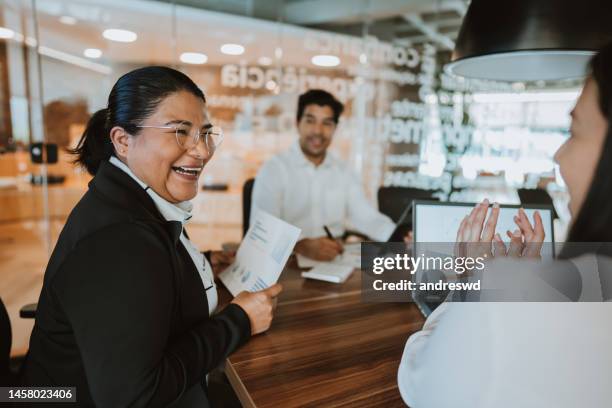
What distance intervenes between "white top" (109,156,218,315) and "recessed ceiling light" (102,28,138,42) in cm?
402

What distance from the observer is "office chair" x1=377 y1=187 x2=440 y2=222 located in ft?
9.41

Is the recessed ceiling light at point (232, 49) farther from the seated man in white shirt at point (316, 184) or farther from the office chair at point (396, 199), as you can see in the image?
the office chair at point (396, 199)

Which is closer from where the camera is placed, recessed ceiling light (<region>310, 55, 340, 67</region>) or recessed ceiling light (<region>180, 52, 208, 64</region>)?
recessed ceiling light (<region>180, 52, 208, 64</region>)

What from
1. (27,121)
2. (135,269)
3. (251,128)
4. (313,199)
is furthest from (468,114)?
(135,269)

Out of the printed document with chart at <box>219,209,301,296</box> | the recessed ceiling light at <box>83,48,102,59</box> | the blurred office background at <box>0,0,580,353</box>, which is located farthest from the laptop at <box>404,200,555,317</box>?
the recessed ceiling light at <box>83,48,102,59</box>

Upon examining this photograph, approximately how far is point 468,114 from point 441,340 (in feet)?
17.7

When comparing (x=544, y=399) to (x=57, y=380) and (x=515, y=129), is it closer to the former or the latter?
(x=57, y=380)

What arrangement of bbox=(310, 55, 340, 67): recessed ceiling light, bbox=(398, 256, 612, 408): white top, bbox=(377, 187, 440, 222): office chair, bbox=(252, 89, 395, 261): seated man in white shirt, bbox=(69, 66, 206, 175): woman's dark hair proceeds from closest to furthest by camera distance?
bbox=(398, 256, 612, 408): white top < bbox=(69, 66, 206, 175): woman's dark hair < bbox=(252, 89, 395, 261): seated man in white shirt < bbox=(377, 187, 440, 222): office chair < bbox=(310, 55, 340, 67): recessed ceiling light

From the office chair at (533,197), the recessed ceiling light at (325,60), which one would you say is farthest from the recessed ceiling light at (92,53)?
the office chair at (533,197)

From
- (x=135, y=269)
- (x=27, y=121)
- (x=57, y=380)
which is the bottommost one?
(x=57, y=380)

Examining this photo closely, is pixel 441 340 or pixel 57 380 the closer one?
pixel 441 340

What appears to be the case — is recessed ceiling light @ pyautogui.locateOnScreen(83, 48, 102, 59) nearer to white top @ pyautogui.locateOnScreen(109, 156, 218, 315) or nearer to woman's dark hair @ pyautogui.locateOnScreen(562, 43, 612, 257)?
white top @ pyautogui.locateOnScreen(109, 156, 218, 315)

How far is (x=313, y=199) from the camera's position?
2.77 meters

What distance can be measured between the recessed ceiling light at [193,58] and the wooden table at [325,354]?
3.81 metres
